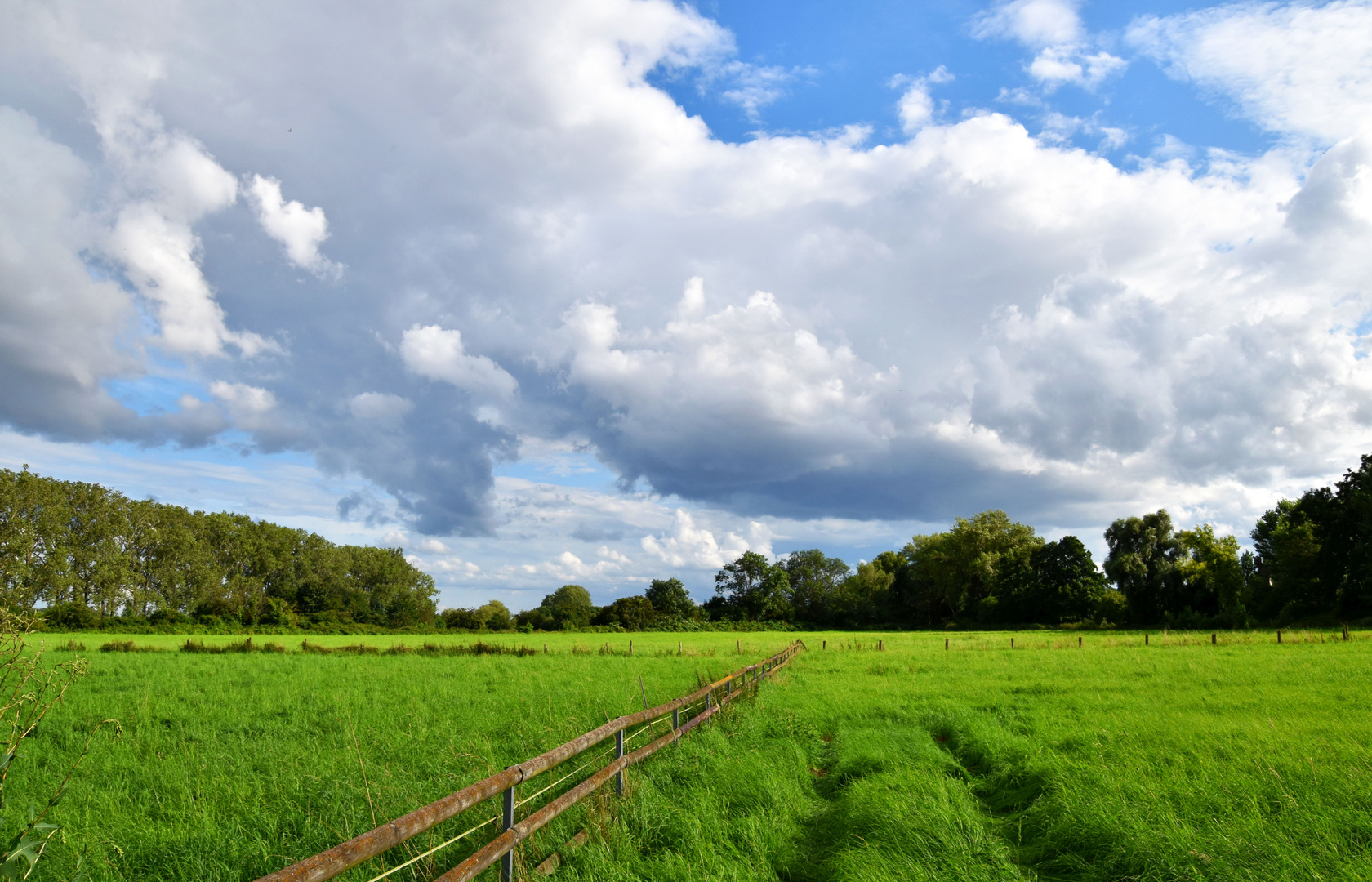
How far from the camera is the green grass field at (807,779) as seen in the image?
6293mm

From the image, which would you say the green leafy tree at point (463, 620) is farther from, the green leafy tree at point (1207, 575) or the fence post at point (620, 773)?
the fence post at point (620, 773)

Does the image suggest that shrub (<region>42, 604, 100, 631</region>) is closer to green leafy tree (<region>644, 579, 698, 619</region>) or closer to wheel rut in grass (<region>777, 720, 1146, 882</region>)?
green leafy tree (<region>644, 579, 698, 619</region>)

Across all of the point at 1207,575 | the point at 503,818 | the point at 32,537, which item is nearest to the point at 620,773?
the point at 503,818

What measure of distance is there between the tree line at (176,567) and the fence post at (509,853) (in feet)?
256

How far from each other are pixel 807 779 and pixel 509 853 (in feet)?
17.4

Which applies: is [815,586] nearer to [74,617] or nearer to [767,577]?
[767,577]

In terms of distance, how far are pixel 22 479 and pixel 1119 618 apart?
109312mm

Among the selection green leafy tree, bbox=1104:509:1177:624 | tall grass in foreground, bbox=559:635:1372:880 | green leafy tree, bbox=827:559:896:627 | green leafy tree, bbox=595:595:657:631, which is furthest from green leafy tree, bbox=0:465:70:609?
green leafy tree, bbox=1104:509:1177:624

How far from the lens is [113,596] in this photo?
75.4 metres

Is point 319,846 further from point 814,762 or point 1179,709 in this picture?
point 1179,709

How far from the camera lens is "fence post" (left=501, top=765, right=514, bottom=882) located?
5.32 meters

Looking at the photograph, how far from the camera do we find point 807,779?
9.52 m

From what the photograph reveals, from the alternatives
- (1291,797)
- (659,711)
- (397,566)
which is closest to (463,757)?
(659,711)

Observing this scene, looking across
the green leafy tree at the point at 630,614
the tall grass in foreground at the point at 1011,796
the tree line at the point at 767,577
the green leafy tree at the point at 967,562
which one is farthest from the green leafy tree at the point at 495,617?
the tall grass in foreground at the point at 1011,796
